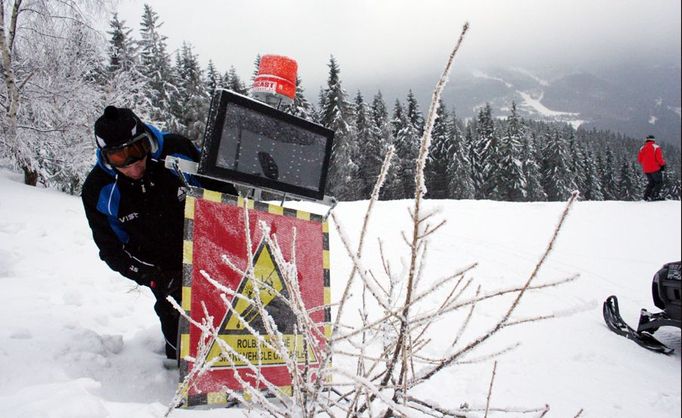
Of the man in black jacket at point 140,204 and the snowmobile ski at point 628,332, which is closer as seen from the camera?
the man in black jacket at point 140,204

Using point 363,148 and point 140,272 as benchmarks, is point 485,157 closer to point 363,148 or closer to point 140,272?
point 363,148

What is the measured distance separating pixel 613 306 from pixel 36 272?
772cm

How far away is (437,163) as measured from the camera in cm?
4400

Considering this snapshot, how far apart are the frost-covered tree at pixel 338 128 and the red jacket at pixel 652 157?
944 inches

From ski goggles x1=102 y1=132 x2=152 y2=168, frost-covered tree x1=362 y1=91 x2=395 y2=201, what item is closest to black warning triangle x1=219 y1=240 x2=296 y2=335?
ski goggles x1=102 y1=132 x2=152 y2=168

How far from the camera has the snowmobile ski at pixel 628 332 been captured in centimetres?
443

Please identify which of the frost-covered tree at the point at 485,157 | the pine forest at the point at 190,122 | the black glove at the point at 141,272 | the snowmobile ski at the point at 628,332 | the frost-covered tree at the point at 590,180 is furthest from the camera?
the frost-covered tree at the point at 590,180

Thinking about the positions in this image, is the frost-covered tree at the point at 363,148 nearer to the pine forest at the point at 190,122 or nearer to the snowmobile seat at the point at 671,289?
the pine forest at the point at 190,122

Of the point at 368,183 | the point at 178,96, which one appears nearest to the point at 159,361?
the point at 178,96

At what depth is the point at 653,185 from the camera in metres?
13.4

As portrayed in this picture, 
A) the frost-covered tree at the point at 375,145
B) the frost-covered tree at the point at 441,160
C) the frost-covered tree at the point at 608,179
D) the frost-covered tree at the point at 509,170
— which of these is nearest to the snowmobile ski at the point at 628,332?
the frost-covered tree at the point at 375,145

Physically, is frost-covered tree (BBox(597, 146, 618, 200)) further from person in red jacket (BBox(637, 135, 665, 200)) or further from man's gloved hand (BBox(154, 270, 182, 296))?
man's gloved hand (BBox(154, 270, 182, 296))

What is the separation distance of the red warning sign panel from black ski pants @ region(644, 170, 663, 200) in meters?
14.5

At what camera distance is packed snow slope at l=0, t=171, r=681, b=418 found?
Answer: 2562mm
